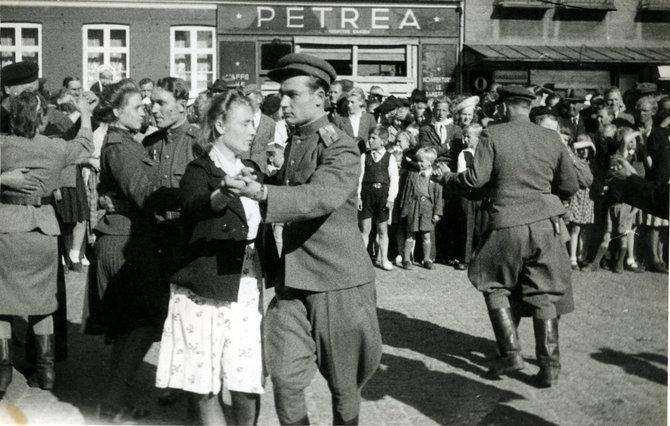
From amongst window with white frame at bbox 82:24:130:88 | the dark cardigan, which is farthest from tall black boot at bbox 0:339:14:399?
window with white frame at bbox 82:24:130:88

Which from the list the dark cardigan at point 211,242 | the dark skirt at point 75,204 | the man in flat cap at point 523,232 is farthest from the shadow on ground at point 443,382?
the dark skirt at point 75,204

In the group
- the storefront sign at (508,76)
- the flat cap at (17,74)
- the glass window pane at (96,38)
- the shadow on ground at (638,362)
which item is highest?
the glass window pane at (96,38)

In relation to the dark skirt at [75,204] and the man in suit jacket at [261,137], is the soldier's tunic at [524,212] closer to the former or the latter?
the man in suit jacket at [261,137]

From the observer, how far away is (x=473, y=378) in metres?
5.59

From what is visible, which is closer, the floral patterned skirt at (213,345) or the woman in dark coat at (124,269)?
the floral patterned skirt at (213,345)

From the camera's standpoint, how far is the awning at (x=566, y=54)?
19.9 metres

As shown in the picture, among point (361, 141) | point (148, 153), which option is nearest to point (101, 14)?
point (361, 141)

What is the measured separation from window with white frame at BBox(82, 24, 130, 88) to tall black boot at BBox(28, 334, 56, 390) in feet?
51.5

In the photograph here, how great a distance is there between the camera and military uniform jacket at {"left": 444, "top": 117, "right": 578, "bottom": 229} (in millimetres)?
5418

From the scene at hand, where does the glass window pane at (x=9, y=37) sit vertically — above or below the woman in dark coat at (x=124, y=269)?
above

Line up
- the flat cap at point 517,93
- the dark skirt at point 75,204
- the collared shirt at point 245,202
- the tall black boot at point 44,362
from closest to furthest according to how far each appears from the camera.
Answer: the collared shirt at point 245,202
the tall black boot at point 44,362
the flat cap at point 517,93
the dark skirt at point 75,204

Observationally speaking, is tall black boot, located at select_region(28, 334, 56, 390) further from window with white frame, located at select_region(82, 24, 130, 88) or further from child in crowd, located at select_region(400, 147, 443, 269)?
window with white frame, located at select_region(82, 24, 130, 88)

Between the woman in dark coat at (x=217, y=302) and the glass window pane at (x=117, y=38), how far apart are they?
17.5m

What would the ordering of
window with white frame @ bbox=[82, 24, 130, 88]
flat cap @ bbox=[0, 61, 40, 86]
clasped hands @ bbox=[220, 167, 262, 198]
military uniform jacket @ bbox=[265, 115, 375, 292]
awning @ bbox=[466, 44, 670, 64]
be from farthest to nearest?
window with white frame @ bbox=[82, 24, 130, 88] < awning @ bbox=[466, 44, 670, 64] < flat cap @ bbox=[0, 61, 40, 86] < military uniform jacket @ bbox=[265, 115, 375, 292] < clasped hands @ bbox=[220, 167, 262, 198]
